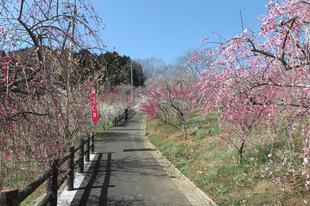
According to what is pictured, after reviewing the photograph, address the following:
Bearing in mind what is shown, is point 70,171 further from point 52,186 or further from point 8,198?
point 8,198

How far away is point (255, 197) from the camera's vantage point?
28.1 feet

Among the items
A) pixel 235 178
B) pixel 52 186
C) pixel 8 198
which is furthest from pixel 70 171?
pixel 8 198

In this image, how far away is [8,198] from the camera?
4.30m

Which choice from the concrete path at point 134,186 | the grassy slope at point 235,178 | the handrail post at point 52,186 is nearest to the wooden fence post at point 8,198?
the handrail post at point 52,186

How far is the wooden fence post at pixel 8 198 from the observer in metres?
4.25

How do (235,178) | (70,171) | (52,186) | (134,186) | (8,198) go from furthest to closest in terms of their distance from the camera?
(134,186)
(235,178)
(70,171)
(52,186)
(8,198)

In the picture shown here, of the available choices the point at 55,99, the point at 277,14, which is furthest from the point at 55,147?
the point at 277,14

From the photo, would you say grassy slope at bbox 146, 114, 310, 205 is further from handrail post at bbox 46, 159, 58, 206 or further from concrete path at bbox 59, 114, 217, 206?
handrail post at bbox 46, 159, 58, 206

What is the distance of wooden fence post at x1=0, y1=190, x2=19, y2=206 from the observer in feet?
13.9

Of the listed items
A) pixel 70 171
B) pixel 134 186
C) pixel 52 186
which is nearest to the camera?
pixel 52 186

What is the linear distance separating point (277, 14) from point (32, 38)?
8.83 feet

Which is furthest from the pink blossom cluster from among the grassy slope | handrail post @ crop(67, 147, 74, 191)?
handrail post @ crop(67, 147, 74, 191)

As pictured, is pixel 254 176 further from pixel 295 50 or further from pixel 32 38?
pixel 32 38

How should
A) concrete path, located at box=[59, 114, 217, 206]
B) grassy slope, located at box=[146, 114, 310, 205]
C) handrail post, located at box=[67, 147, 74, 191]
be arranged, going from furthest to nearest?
handrail post, located at box=[67, 147, 74, 191], concrete path, located at box=[59, 114, 217, 206], grassy slope, located at box=[146, 114, 310, 205]
